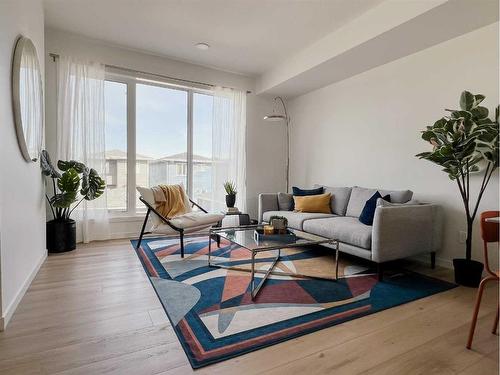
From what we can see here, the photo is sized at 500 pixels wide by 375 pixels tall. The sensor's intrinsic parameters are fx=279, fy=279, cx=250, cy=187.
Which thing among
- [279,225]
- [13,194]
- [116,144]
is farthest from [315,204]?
[13,194]

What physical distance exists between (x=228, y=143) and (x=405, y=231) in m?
2.98

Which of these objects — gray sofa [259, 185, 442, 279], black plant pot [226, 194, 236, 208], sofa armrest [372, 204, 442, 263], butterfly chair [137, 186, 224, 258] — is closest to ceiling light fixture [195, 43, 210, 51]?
butterfly chair [137, 186, 224, 258]

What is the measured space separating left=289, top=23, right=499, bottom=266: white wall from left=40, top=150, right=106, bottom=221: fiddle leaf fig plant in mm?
3220

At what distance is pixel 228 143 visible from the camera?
4656mm

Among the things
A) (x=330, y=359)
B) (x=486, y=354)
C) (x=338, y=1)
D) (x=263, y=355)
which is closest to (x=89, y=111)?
(x=338, y=1)

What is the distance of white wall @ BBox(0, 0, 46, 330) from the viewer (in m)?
1.77

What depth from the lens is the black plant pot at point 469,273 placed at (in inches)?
93.2

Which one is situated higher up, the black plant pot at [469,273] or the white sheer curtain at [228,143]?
the white sheer curtain at [228,143]

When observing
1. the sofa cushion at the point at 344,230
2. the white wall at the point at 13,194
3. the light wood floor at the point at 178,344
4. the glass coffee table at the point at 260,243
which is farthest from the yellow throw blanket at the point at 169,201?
the sofa cushion at the point at 344,230

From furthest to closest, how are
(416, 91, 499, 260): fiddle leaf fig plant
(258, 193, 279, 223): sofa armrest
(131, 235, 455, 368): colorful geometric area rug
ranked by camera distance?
(258, 193, 279, 223): sofa armrest
(416, 91, 499, 260): fiddle leaf fig plant
(131, 235, 455, 368): colorful geometric area rug

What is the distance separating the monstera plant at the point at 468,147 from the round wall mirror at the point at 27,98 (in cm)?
343

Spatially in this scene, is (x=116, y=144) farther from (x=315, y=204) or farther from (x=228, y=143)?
Result: (x=315, y=204)

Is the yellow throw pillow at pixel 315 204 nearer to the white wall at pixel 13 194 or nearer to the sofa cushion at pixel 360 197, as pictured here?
the sofa cushion at pixel 360 197

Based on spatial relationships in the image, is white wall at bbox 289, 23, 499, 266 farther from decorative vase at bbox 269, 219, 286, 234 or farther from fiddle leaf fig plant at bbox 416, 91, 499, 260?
decorative vase at bbox 269, 219, 286, 234
